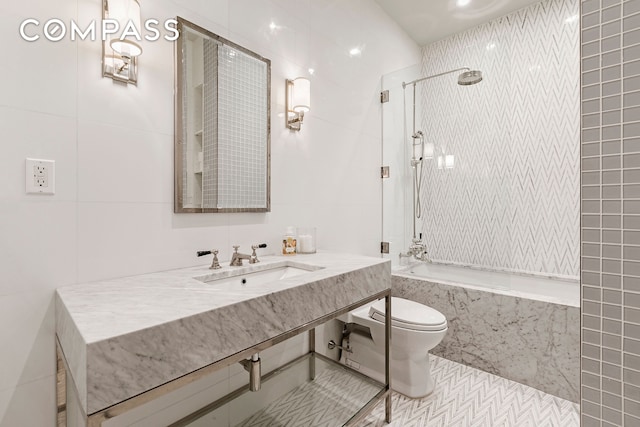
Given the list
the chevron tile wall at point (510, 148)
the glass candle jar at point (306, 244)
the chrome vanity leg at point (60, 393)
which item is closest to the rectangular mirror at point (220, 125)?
the glass candle jar at point (306, 244)

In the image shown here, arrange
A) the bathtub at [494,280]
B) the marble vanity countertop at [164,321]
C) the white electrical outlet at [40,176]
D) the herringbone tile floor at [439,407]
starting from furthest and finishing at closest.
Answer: the bathtub at [494,280] < the herringbone tile floor at [439,407] < the white electrical outlet at [40,176] < the marble vanity countertop at [164,321]

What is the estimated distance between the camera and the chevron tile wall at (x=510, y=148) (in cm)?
252

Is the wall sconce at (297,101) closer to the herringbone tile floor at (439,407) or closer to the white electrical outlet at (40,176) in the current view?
the white electrical outlet at (40,176)

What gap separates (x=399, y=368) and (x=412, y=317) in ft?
1.13

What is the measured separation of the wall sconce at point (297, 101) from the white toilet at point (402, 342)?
1.24 metres

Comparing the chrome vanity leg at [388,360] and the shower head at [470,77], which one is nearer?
the chrome vanity leg at [388,360]

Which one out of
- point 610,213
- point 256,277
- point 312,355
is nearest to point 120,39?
point 256,277

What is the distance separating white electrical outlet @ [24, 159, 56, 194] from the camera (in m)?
0.98

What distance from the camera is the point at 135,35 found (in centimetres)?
116

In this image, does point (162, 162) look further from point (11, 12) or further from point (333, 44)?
point (333, 44)

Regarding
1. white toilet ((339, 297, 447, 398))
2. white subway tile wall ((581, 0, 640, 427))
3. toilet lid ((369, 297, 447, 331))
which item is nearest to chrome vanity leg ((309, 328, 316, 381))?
white toilet ((339, 297, 447, 398))

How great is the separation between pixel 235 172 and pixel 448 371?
1.94 meters

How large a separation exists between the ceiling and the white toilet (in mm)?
2493

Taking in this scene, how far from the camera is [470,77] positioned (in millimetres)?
2701
